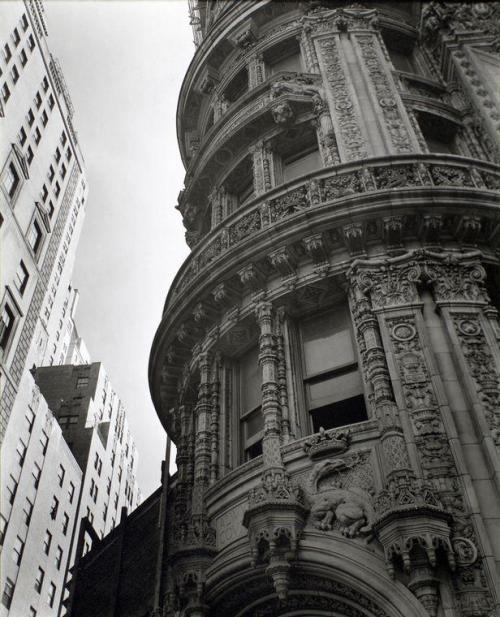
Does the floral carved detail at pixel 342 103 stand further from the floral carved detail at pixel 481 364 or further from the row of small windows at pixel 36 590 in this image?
the row of small windows at pixel 36 590

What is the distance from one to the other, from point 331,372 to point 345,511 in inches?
143

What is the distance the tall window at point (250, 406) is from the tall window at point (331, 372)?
1.29 m

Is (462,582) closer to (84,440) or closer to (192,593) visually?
(192,593)

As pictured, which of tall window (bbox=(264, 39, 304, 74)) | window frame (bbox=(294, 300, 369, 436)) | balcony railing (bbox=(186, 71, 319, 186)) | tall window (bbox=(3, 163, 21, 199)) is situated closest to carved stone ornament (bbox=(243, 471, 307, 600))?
window frame (bbox=(294, 300, 369, 436))

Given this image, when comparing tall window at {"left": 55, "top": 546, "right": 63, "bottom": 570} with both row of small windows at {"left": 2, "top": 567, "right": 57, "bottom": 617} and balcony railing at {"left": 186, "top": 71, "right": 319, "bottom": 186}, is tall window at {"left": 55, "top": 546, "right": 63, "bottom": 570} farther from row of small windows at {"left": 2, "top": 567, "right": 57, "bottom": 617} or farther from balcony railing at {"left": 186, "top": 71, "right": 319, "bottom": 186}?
balcony railing at {"left": 186, "top": 71, "right": 319, "bottom": 186}

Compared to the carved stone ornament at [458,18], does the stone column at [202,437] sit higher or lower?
lower

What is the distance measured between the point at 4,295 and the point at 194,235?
18608 mm

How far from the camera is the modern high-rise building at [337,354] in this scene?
421 inches

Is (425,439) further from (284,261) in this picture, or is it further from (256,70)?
(256,70)

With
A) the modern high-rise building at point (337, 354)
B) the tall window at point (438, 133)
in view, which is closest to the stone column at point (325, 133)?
the modern high-rise building at point (337, 354)

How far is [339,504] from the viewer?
11281 millimetres

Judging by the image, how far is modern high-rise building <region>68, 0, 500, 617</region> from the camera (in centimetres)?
1070

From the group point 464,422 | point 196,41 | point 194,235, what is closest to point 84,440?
point 196,41

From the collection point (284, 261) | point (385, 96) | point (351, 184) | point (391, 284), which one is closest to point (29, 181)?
point (385, 96)
